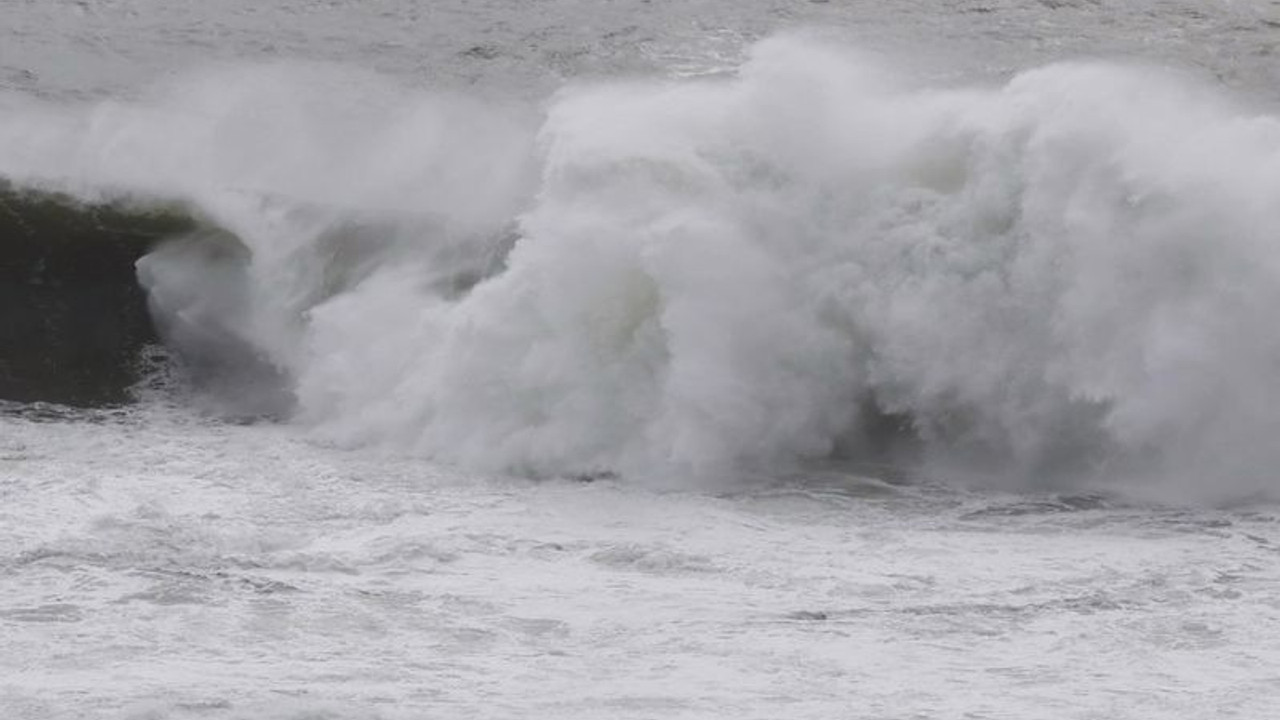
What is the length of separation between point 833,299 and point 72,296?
4674mm

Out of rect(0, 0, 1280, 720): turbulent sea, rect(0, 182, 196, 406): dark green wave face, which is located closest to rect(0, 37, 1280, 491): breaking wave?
rect(0, 0, 1280, 720): turbulent sea

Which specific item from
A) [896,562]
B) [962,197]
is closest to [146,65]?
[962,197]

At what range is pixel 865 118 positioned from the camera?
11.8 metres

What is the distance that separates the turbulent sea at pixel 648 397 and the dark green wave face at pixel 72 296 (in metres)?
0.03

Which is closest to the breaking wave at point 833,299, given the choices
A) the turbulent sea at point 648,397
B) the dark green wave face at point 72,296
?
the turbulent sea at point 648,397

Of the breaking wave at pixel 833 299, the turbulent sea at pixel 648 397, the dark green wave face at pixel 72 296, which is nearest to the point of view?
the turbulent sea at pixel 648 397

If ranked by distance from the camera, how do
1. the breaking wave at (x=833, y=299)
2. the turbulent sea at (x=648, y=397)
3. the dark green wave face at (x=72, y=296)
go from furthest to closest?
the dark green wave face at (x=72, y=296), the breaking wave at (x=833, y=299), the turbulent sea at (x=648, y=397)

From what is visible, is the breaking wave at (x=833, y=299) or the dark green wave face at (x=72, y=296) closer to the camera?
the breaking wave at (x=833, y=299)

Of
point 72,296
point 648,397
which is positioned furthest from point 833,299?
point 72,296

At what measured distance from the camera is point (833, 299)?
10914 millimetres

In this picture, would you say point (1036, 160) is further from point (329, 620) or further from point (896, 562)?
point (329, 620)

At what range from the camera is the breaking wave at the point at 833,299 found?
10281 mm

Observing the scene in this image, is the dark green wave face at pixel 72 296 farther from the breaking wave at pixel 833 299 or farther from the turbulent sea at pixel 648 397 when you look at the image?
the breaking wave at pixel 833 299

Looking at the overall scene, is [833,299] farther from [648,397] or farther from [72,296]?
[72,296]
